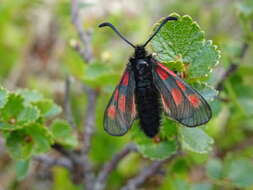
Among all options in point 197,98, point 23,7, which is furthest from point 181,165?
point 23,7

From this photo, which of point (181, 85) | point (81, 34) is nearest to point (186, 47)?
point (181, 85)

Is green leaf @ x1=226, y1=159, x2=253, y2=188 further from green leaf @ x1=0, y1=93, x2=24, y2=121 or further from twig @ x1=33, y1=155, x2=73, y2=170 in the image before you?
green leaf @ x1=0, y1=93, x2=24, y2=121

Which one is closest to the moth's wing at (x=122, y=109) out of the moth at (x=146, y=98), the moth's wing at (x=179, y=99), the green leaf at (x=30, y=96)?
the moth at (x=146, y=98)

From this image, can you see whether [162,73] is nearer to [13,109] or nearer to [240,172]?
[13,109]

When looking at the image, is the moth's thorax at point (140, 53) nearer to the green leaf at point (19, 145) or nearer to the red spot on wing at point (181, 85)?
the red spot on wing at point (181, 85)

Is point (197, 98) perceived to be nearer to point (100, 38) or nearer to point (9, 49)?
point (100, 38)
